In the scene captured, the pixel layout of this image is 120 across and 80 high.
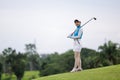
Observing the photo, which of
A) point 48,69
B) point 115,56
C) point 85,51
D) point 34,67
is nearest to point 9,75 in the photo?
point 48,69

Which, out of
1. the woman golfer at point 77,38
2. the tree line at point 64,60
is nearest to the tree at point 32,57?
the tree line at point 64,60

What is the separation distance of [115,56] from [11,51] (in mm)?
56680

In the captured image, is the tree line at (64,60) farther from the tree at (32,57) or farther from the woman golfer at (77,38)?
the woman golfer at (77,38)

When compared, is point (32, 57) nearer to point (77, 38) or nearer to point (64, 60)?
point (64, 60)

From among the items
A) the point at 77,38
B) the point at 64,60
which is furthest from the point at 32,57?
the point at 77,38

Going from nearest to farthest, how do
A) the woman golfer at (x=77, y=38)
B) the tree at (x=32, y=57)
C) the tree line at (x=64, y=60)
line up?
the woman golfer at (x=77, y=38) < the tree line at (x=64, y=60) < the tree at (x=32, y=57)

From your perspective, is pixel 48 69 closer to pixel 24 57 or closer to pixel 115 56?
pixel 24 57

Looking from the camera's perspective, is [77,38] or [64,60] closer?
[77,38]

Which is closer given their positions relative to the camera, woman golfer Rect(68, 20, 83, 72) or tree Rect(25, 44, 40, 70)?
woman golfer Rect(68, 20, 83, 72)

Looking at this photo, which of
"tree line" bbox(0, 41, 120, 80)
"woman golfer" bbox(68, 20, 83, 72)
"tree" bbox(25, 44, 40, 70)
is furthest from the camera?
"tree" bbox(25, 44, 40, 70)

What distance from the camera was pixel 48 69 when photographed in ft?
347

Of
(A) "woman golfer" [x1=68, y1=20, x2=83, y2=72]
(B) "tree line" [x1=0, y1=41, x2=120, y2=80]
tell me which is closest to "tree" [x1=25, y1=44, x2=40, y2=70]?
(B) "tree line" [x1=0, y1=41, x2=120, y2=80]

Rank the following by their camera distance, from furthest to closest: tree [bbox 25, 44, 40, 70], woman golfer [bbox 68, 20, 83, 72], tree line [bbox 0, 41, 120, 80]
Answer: tree [bbox 25, 44, 40, 70] → tree line [bbox 0, 41, 120, 80] → woman golfer [bbox 68, 20, 83, 72]

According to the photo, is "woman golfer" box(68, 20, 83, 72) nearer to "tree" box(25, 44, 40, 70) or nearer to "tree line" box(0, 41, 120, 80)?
"tree line" box(0, 41, 120, 80)
